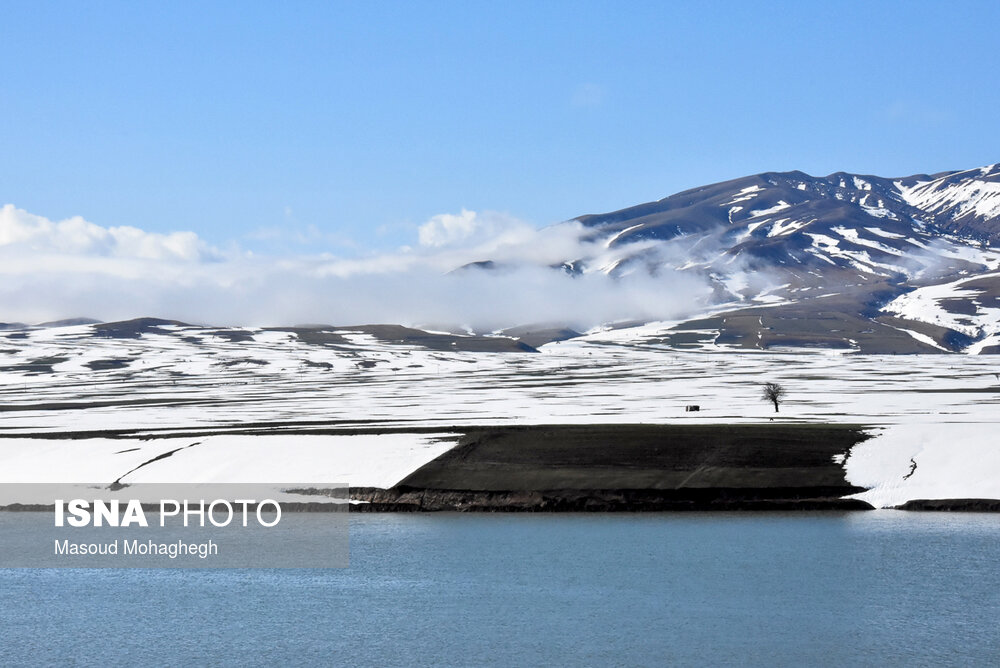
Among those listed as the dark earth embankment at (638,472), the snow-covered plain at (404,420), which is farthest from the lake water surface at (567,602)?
the snow-covered plain at (404,420)

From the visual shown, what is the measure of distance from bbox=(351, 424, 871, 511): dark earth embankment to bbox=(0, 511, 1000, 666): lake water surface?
19.1 ft

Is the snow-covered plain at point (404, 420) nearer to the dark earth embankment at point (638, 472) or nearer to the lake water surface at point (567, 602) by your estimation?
the dark earth embankment at point (638, 472)

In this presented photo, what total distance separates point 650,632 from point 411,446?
3986 cm

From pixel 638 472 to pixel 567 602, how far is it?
25.4 meters

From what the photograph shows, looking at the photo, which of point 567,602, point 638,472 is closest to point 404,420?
point 638,472

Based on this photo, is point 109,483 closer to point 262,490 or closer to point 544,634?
point 262,490

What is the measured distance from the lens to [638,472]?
228ft

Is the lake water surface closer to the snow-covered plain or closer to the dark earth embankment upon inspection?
the dark earth embankment

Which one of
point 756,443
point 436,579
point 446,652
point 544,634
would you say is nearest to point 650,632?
point 544,634

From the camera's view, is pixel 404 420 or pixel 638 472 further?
pixel 404 420

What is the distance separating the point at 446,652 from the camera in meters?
38.5

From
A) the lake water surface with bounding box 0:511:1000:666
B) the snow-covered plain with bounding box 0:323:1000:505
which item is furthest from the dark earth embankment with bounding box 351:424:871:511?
the lake water surface with bounding box 0:511:1000:666

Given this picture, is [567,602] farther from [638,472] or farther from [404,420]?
[404,420]

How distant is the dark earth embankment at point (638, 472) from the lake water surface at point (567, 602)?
19.1ft
